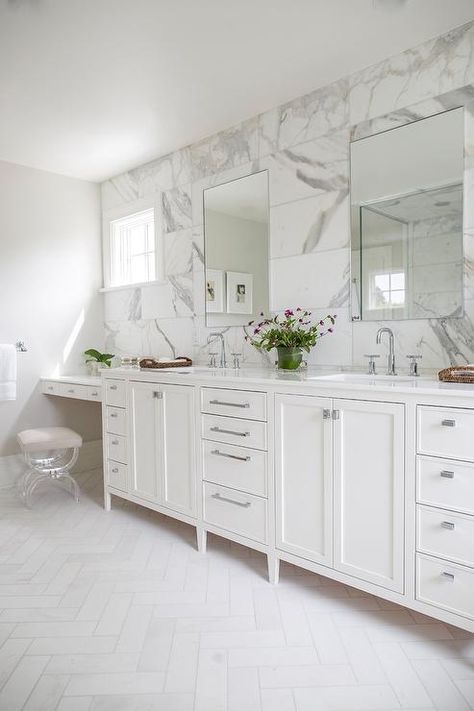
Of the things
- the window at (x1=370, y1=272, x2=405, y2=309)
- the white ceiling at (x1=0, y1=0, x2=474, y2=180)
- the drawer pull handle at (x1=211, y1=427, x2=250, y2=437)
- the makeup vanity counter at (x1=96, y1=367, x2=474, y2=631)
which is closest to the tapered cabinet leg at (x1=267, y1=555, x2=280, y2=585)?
the makeup vanity counter at (x1=96, y1=367, x2=474, y2=631)

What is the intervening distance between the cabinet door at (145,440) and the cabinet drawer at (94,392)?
50 centimetres

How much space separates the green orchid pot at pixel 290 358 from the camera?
244 cm

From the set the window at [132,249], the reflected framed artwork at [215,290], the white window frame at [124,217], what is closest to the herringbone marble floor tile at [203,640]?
the reflected framed artwork at [215,290]

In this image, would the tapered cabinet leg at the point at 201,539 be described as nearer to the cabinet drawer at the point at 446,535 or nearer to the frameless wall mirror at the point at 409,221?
the cabinet drawer at the point at 446,535

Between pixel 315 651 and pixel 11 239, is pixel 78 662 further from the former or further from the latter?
pixel 11 239

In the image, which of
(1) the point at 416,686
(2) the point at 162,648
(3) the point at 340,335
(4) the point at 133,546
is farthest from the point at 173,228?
(1) the point at 416,686

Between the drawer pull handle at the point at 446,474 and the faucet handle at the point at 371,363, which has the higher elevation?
the faucet handle at the point at 371,363

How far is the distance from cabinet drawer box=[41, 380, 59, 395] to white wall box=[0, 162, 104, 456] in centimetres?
7

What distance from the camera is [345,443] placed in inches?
73.0

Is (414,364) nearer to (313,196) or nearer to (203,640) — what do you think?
(313,196)

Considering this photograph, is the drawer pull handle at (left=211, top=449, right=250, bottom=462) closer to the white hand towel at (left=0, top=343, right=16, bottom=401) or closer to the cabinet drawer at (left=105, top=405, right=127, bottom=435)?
the cabinet drawer at (left=105, top=405, right=127, bottom=435)

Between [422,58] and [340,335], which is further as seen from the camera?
[340,335]

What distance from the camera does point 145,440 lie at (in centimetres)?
278

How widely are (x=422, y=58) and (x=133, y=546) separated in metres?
2.77
